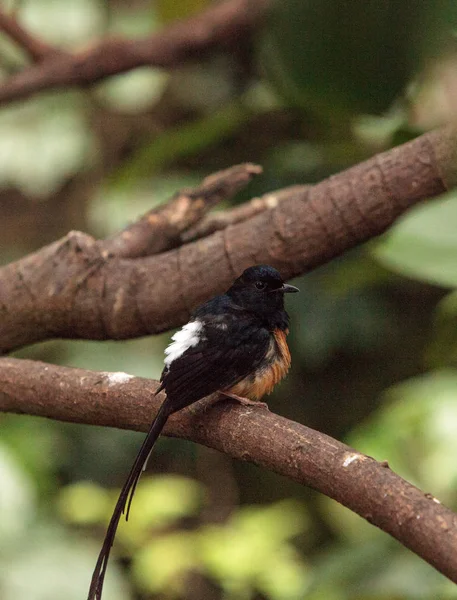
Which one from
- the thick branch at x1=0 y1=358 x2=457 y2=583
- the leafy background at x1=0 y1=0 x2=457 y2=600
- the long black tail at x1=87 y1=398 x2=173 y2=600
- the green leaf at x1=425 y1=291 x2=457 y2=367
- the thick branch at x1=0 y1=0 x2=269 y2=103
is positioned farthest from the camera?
the thick branch at x1=0 y1=0 x2=269 y2=103

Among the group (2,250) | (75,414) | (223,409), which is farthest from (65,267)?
(2,250)

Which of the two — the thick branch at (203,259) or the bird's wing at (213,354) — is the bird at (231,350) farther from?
the thick branch at (203,259)

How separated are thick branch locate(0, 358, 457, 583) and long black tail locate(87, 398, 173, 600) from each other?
105 mm

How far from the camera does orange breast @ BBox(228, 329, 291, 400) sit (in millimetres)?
2164

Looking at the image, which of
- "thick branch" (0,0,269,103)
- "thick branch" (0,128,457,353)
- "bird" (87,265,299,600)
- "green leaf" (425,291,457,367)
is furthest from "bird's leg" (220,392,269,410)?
"thick branch" (0,0,269,103)

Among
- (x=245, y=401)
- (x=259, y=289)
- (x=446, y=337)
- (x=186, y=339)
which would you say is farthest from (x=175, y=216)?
(x=446, y=337)

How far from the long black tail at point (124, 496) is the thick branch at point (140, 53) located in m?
2.45

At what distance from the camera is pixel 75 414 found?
2.08m

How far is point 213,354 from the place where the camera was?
2.08 metres

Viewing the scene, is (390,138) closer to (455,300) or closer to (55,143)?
(455,300)

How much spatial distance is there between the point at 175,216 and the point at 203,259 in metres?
0.37

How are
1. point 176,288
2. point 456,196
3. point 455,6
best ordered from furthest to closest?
point 456,196 → point 176,288 → point 455,6

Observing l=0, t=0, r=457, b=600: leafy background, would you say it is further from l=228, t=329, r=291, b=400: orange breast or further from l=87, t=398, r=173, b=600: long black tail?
l=87, t=398, r=173, b=600: long black tail

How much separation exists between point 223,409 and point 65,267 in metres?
0.94
